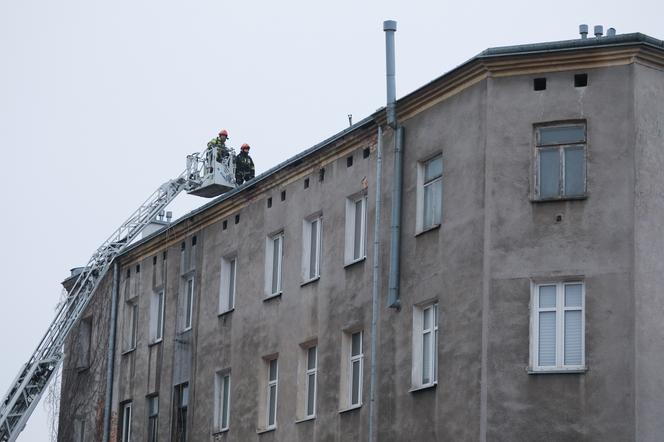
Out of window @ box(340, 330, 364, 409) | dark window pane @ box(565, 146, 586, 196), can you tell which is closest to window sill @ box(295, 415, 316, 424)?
window @ box(340, 330, 364, 409)

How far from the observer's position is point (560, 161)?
109ft

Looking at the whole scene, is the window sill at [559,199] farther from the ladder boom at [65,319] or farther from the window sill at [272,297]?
the ladder boom at [65,319]

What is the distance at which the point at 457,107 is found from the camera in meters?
34.8

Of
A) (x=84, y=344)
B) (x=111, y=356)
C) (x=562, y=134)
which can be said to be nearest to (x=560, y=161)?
(x=562, y=134)

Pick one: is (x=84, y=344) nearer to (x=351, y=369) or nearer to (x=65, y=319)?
(x=65, y=319)

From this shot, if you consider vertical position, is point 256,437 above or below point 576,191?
below

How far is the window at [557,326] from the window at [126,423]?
19.3 metres

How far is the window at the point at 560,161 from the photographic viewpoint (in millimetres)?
32906

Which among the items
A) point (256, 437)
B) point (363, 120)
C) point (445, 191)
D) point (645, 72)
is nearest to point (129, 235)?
point (256, 437)

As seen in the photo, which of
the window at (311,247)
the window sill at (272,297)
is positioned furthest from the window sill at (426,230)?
the window sill at (272,297)

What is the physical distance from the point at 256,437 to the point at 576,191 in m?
12.2

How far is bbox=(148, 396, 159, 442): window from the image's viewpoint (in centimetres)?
A: 4691

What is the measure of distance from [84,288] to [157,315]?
3.05 metres

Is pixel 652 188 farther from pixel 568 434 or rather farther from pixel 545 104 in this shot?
pixel 568 434
